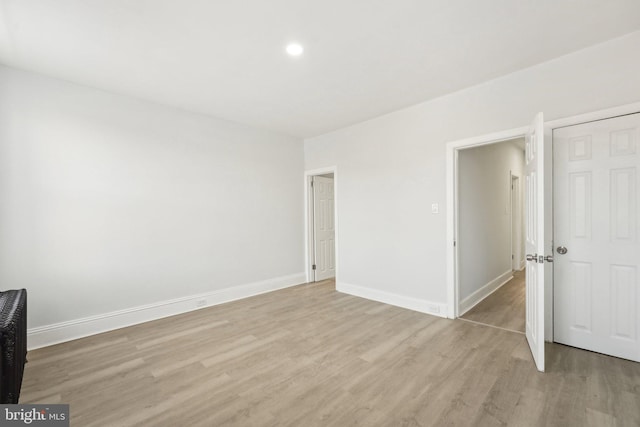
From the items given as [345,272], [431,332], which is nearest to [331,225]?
[345,272]

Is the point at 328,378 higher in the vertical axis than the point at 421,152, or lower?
lower

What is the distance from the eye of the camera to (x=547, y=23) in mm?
2072

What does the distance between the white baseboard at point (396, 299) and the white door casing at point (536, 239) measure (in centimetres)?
93

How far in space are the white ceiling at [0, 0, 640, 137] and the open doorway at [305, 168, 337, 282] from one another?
7.06 feet

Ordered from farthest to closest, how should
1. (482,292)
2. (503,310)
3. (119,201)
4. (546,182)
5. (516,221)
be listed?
(516,221), (482,292), (503,310), (119,201), (546,182)

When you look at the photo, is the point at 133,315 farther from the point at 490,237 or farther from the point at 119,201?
the point at 490,237

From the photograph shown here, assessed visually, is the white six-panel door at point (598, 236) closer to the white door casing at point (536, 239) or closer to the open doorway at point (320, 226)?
the white door casing at point (536, 239)

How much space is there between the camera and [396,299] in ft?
12.6

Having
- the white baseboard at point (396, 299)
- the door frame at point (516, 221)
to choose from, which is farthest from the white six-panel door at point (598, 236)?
the door frame at point (516, 221)

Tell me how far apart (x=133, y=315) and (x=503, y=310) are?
448 cm

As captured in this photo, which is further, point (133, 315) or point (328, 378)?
point (133, 315)

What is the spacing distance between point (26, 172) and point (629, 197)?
5.32 meters

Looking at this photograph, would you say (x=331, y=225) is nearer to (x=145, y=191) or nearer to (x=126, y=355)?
(x=145, y=191)

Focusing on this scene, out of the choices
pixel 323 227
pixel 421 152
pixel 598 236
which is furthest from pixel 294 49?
pixel 323 227
